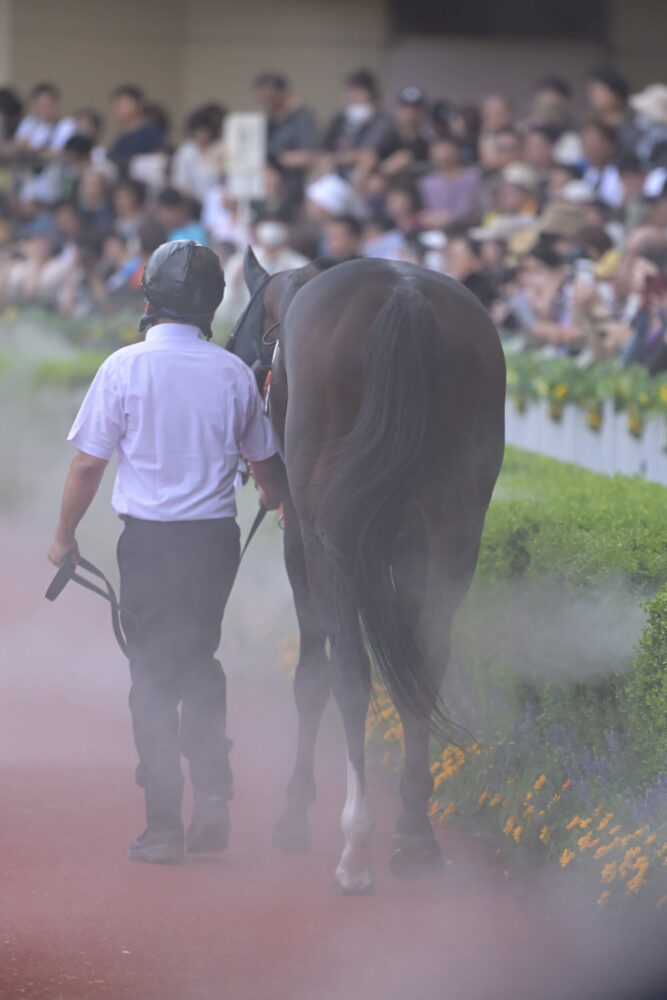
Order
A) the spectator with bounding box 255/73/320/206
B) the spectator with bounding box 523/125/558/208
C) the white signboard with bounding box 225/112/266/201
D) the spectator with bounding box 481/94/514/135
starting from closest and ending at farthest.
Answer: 1. the spectator with bounding box 523/125/558/208
2. the white signboard with bounding box 225/112/266/201
3. the spectator with bounding box 481/94/514/135
4. the spectator with bounding box 255/73/320/206

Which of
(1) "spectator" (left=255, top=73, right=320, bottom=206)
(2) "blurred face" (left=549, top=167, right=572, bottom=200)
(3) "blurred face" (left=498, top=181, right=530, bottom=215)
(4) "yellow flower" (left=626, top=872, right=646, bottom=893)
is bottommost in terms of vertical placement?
(1) "spectator" (left=255, top=73, right=320, bottom=206)

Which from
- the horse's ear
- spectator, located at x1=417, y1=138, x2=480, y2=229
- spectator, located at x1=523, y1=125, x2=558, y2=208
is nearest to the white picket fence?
the horse's ear

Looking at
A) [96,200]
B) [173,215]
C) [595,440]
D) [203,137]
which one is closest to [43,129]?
[96,200]

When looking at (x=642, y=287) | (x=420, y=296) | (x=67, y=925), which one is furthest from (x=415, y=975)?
(x=642, y=287)

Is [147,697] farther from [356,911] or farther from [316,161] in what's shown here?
[316,161]

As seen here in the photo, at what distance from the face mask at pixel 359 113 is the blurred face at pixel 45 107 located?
3570mm

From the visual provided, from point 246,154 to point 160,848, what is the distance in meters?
9.18

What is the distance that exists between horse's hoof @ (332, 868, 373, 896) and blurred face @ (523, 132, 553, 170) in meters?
9.24

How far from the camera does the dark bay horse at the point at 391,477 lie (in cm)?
454

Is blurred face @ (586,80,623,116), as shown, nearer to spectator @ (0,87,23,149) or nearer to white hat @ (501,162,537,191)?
white hat @ (501,162,537,191)

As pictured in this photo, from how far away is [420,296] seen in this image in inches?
180

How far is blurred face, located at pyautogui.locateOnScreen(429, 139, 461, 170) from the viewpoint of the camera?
43.9ft

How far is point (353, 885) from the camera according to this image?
4.57 m

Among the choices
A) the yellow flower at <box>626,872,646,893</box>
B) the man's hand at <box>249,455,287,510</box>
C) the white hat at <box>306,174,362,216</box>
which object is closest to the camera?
the yellow flower at <box>626,872,646,893</box>
